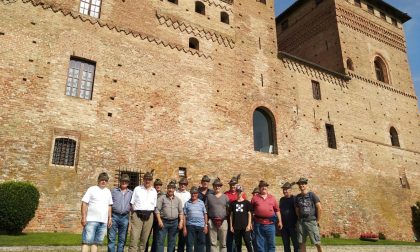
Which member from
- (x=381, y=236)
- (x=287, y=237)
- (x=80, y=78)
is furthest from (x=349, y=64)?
(x=287, y=237)

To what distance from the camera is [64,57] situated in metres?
13.2

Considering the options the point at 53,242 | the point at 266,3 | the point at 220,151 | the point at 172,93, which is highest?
the point at 266,3

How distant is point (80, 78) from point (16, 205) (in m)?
5.44

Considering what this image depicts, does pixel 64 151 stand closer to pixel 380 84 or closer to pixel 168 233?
pixel 168 233

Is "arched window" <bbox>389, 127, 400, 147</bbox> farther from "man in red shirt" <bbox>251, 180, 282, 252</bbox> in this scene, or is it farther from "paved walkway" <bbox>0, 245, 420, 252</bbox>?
"man in red shirt" <bbox>251, 180, 282, 252</bbox>

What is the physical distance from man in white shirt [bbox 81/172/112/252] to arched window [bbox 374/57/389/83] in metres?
24.4

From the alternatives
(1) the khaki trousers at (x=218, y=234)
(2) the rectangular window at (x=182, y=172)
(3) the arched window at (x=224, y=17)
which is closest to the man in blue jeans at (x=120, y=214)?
(1) the khaki trousers at (x=218, y=234)

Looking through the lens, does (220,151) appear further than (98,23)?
Yes

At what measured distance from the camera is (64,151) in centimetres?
1227

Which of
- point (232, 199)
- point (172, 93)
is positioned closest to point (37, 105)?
point (172, 93)

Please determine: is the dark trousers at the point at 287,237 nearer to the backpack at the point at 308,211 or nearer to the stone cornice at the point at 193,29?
the backpack at the point at 308,211

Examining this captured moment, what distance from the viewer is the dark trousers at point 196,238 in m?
7.24

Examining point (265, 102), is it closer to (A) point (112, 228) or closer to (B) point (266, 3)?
(B) point (266, 3)

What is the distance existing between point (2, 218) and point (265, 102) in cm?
1289
